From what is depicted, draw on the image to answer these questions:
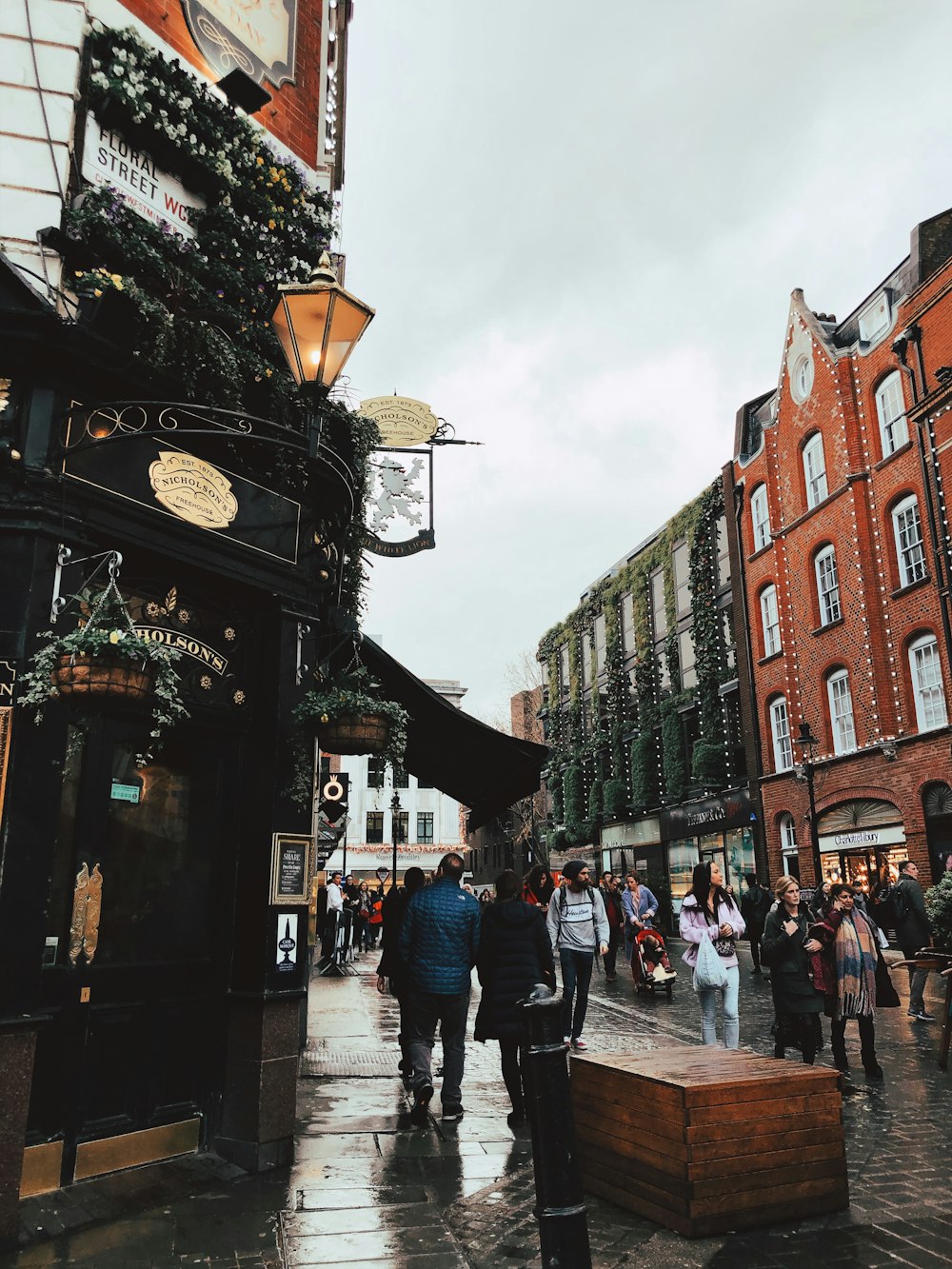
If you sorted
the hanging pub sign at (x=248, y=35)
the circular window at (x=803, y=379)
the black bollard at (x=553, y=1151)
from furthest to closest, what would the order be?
the circular window at (x=803, y=379), the hanging pub sign at (x=248, y=35), the black bollard at (x=553, y=1151)

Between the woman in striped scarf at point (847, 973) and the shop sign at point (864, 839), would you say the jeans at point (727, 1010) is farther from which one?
the shop sign at point (864, 839)

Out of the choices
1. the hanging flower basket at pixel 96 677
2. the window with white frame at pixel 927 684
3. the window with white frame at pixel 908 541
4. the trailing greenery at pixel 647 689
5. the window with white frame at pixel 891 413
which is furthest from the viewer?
the trailing greenery at pixel 647 689

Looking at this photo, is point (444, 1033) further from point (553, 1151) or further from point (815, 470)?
point (815, 470)

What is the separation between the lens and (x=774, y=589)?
28.4 m

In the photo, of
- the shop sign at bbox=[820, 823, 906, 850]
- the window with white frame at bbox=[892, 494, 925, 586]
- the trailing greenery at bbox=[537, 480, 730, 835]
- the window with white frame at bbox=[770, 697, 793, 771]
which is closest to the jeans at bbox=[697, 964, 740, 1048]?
the shop sign at bbox=[820, 823, 906, 850]

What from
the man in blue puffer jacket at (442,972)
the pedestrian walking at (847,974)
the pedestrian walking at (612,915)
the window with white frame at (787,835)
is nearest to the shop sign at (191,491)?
the man in blue puffer jacket at (442,972)

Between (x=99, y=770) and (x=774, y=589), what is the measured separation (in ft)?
83.0

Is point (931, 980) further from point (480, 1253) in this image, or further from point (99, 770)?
point (99, 770)

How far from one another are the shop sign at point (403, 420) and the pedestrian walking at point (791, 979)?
5575mm

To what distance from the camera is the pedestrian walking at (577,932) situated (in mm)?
9484

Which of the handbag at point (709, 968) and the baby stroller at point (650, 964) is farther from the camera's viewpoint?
the baby stroller at point (650, 964)

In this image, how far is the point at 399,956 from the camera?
25.3 feet

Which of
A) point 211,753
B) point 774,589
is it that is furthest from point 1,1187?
point 774,589

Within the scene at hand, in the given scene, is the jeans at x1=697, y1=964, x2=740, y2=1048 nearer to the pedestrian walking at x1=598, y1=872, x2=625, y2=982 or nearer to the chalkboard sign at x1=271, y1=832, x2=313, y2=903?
the chalkboard sign at x1=271, y1=832, x2=313, y2=903
